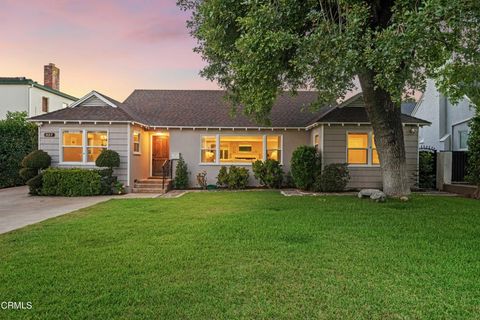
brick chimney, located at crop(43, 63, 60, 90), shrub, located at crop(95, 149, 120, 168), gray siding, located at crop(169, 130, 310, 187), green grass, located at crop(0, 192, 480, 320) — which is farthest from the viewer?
brick chimney, located at crop(43, 63, 60, 90)

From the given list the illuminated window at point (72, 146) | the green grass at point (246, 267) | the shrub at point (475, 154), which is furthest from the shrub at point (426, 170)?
the illuminated window at point (72, 146)

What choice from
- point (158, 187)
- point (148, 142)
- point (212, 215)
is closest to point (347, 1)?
point (212, 215)

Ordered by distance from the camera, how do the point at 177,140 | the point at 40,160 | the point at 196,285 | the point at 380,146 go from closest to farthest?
the point at 196,285 → the point at 380,146 → the point at 40,160 → the point at 177,140

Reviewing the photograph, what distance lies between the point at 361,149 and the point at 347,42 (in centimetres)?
827

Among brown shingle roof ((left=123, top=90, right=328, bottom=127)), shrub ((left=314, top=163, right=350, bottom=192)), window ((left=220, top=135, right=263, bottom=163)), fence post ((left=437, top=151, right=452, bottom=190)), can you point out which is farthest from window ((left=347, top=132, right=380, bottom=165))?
window ((left=220, top=135, right=263, bottom=163))

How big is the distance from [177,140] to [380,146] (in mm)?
9437

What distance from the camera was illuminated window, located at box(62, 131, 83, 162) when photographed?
1427cm

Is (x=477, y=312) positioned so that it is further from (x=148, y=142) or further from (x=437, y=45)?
(x=148, y=142)

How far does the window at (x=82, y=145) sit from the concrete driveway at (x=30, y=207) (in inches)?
91.4

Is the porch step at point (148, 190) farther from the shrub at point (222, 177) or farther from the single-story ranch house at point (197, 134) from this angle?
the shrub at point (222, 177)

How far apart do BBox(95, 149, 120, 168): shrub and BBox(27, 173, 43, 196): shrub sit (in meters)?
2.23

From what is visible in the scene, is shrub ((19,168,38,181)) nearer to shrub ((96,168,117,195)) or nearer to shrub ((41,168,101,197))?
shrub ((41,168,101,197))

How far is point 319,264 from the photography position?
4555mm

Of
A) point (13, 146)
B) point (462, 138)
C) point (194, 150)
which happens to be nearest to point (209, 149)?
point (194, 150)
